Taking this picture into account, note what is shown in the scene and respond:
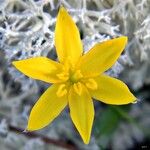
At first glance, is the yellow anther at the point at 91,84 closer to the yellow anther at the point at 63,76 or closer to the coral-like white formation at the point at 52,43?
the yellow anther at the point at 63,76

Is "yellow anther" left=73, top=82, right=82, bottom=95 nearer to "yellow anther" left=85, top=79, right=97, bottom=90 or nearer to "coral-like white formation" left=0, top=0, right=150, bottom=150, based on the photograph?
"yellow anther" left=85, top=79, right=97, bottom=90

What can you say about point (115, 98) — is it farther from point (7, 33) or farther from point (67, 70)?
point (7, 33)

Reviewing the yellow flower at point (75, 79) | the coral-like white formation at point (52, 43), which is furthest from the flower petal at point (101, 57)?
the coral-like white formation at point (52, 43)

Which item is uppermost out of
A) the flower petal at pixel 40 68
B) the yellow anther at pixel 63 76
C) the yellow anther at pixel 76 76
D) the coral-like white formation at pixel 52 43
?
the flower petal at pixel 40 68

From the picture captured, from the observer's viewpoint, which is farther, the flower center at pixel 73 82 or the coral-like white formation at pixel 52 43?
the coral-like white formation at pixel 52 43

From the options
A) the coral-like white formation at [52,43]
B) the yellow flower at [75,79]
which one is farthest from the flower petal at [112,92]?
the coral-like white formation at [52,43]

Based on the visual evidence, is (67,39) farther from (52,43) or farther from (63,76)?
(52,43)

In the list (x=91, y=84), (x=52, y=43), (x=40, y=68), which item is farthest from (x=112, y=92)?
(x=52, y=43)

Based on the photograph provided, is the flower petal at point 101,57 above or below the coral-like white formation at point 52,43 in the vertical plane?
above
